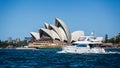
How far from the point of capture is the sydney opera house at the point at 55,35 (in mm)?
138125

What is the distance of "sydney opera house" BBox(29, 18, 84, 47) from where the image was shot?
453 ft

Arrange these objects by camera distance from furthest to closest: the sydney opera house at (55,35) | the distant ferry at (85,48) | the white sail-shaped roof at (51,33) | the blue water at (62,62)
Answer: the white sail-shaped roof at (51,33) → the sydney opera house at (55,35) → the distant ferry at (85,48) → the blue water at (62,62)

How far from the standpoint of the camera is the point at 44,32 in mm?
144750

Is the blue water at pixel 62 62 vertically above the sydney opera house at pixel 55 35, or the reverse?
the sydney opera house at pixel 55 35

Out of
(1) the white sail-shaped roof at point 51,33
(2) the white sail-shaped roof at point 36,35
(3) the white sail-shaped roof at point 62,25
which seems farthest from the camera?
(2) the white sail-shaped roof at point 36,35

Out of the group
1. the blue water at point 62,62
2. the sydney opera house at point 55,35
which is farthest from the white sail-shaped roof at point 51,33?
the blue water at point 62,62

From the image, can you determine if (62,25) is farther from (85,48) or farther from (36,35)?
(85,48)

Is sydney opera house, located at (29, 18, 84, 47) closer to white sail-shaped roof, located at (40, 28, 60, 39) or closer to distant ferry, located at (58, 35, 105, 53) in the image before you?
white sail-shaped roof, located at (40, 28, 60, 39)

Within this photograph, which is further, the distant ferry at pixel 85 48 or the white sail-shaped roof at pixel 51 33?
the white sail-shaped roof at pixel 51 33

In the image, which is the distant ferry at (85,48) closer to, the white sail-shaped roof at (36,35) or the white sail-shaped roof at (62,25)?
the white sail-shaped roof at (62,25)

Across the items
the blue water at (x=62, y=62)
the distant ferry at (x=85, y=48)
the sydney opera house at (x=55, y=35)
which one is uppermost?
the sydney opera house at (x=55, y=35)

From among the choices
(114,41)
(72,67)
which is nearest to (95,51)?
(72,67)

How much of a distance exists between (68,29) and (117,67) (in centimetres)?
10996

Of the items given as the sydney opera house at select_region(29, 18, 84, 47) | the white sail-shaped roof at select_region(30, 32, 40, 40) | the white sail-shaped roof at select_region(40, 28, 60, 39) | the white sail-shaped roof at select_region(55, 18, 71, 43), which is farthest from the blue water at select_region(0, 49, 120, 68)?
the white sail-shaped roof at select_region(30, 32, 40, 40)
